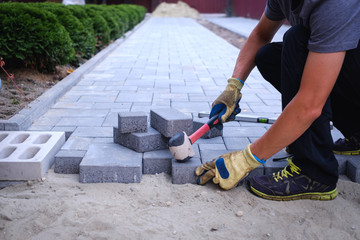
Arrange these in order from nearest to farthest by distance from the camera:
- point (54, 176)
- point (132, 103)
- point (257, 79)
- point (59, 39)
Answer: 1. point (54, 176)
2. point (132, 103)
3. point (59, 39)
4. point (257, 79)

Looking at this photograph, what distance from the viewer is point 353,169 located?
2375 mm

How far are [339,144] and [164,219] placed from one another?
1.41 metres

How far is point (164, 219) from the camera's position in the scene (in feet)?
6.31

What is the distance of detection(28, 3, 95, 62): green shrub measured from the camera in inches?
221

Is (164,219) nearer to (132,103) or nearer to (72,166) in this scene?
(72,166)

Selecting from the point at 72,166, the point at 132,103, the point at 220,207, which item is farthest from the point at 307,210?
the point at 132,103

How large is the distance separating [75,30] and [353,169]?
4.58m

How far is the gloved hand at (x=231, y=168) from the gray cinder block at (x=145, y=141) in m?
0.42

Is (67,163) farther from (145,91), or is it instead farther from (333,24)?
(145,91)

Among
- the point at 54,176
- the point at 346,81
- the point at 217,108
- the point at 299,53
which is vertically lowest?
the point at 54,176

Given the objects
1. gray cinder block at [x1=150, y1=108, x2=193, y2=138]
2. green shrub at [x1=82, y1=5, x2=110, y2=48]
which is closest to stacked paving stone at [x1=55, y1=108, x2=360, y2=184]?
gray cinder block at [x1=150, y1=108, x2=193, y2=138]

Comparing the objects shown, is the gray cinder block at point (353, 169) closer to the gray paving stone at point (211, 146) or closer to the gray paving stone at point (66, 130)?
the gray paving stone at point (211, 146)

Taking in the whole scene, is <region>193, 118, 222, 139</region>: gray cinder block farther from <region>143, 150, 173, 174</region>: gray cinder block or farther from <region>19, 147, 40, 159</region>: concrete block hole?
<region>19, 147, 40, 159</region>: concrete block hole

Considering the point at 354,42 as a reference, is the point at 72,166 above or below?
below
